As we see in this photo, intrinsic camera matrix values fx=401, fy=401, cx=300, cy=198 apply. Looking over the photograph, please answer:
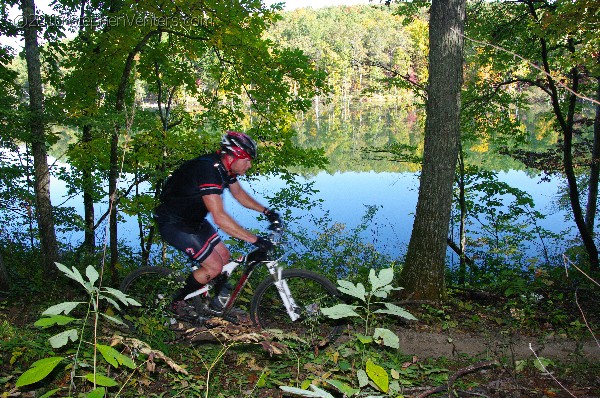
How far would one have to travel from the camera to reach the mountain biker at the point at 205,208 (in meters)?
4.32

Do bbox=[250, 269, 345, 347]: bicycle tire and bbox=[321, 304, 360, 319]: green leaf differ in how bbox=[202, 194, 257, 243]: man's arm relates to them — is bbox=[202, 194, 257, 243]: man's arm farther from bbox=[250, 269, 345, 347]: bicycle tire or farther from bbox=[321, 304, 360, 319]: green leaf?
bbox=[321, 304, 360, 319]: green leaf

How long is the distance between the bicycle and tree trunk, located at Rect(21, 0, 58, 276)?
3.21 m

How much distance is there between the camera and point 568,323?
5852 millimetres

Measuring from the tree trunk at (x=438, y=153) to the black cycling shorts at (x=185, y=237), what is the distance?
11.0 feet

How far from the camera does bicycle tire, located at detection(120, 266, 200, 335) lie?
193 inches

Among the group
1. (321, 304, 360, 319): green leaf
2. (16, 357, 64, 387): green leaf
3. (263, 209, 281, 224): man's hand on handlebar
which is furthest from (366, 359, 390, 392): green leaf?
(263, 209, 281, 224): man's hand on handlebar

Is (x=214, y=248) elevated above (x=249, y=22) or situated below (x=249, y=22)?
below

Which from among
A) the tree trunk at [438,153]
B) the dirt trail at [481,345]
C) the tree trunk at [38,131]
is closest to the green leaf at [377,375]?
the dirt trail at [481,345]

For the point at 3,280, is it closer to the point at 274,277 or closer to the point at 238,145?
the point at 274,277

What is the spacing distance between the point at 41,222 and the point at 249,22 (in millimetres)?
5853

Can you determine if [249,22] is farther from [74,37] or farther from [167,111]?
[74,37]

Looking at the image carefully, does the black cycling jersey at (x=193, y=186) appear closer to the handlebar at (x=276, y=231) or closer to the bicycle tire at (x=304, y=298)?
the handlebar at (x=276, y=231)

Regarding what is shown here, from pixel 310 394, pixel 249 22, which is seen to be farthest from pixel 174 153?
pixel 310 394

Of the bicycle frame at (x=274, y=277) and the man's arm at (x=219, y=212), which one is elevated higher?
the man's arm at (x=219, y=212)
